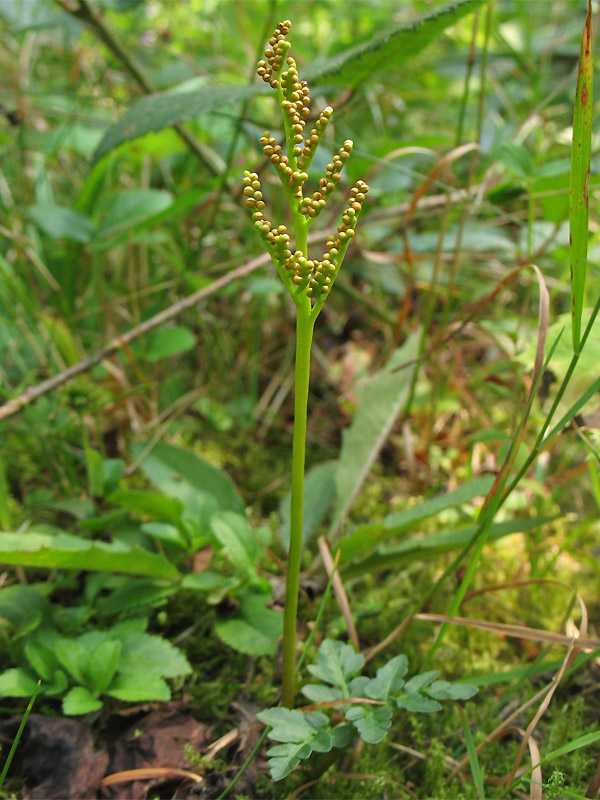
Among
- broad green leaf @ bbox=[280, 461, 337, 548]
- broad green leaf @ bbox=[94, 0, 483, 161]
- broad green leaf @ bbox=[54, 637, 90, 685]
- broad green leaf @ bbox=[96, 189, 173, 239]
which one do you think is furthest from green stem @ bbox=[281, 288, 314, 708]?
broad green leaf @ bbox=[96, 189, 173, 239]

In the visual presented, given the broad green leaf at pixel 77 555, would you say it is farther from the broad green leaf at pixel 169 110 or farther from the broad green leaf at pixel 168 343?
the broad green leaf at pixel 169 110

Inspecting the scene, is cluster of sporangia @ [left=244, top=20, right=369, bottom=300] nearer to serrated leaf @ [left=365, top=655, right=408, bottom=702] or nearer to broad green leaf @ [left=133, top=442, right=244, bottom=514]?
serrated leaf @ [left=365, top=655, right=408, bottom=702]

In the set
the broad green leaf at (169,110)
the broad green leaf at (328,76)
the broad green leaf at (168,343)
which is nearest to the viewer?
the broad green leaf at (328,76)

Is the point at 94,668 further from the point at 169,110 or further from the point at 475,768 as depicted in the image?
the point at 169,110

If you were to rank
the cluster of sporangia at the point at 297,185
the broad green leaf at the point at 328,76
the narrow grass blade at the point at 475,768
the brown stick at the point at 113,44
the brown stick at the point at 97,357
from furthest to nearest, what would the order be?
the brown stick at the point at 113,44
the brown stick at the point at 97,357
the broad green leaf at the point at 328,76
the narrow grass blade at the point at 475,768
the cluster of sporangia at the point at 297,185

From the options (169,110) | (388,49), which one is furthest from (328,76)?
(169,110)

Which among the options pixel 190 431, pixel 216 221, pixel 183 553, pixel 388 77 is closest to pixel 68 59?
pixel 216 221

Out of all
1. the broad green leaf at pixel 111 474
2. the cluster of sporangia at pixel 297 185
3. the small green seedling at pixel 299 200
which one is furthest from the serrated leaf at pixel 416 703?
the broad green leaf at pixel 111 474
